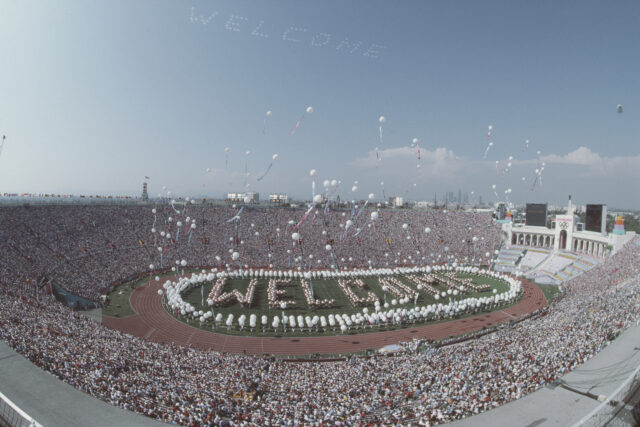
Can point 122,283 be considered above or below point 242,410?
below

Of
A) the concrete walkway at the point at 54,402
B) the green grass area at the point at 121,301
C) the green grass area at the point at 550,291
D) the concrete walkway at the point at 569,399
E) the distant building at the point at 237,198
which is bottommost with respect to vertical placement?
the green grass area at the point at 121,301

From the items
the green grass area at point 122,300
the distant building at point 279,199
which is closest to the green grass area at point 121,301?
the green grass area at point 122,300

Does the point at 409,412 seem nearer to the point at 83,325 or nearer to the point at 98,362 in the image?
the point at 98,362

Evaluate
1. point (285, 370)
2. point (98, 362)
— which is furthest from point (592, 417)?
point (98, 362)

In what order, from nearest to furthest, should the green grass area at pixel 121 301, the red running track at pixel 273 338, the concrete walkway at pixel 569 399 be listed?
1. the concrete walkway at pixel 569 399
2. the red running track at pixel 273 338
3. the green grass area at pixel 121 301

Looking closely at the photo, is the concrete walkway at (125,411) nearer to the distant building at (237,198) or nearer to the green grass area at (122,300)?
the green grass area at (122,300)

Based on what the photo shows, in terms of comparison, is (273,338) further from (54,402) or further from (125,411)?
(54,402)

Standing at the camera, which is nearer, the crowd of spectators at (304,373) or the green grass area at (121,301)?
the crowd of spectators at (304,373)
